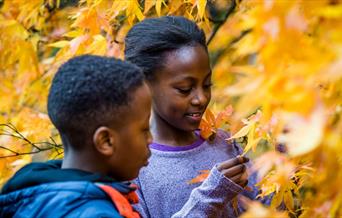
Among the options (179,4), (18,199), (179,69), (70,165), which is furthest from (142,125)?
(179,4)

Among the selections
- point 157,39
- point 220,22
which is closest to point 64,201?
point 157,39

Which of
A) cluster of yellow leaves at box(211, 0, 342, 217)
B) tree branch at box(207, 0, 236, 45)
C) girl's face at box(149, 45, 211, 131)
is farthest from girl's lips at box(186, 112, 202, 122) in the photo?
tree branch at box(207, 0, 236, 45)

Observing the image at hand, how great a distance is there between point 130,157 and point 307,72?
67 cm

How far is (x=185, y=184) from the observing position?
2031mm

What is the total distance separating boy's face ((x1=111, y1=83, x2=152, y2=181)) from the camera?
59.0 inches

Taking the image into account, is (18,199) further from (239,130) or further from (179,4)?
(179,4)

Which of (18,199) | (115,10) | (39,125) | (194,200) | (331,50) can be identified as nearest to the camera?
(331,50)

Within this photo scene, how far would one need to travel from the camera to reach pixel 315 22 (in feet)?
3.76

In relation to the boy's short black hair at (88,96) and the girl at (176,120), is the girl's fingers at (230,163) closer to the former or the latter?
the girl at (176,120)

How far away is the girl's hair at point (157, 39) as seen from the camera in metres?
2.05

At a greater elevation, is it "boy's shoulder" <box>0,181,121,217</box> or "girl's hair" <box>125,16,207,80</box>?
"boy's shoulder" <box>0,181,121,217</box>

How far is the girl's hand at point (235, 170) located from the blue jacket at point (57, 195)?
366 millimetres

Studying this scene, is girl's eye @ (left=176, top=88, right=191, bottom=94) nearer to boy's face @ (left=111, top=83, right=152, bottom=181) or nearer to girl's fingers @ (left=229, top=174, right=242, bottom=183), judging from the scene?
girl's fingers @ (left=229, top=174, right=242, bottom=183)

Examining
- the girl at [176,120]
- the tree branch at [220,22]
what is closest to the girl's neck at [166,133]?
the girl at [176,120]
